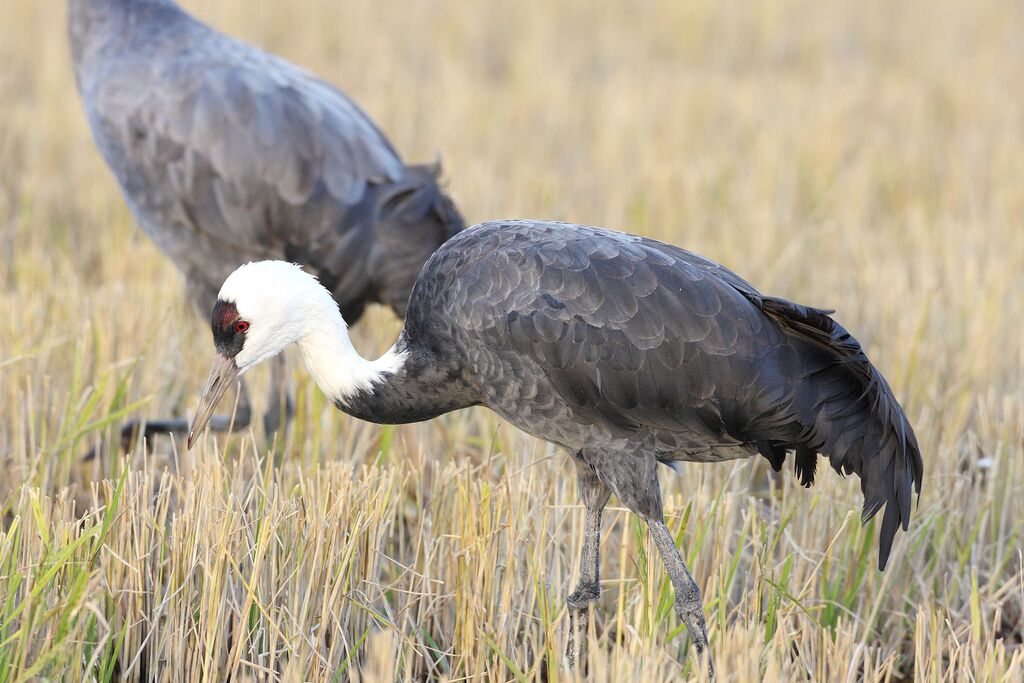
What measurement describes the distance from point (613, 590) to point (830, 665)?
2.82 ft

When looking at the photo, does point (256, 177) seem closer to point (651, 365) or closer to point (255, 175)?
point (255, 175)

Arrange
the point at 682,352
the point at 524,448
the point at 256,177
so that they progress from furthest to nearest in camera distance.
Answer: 1. the point at 256,177
2. the point at 524,448
3. the point at 682,352

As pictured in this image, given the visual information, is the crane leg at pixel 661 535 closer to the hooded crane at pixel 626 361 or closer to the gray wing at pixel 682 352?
the hooded crane at pixel 626 361

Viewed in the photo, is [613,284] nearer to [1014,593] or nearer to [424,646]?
[424,646]

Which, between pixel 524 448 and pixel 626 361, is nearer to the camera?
pixel 626 361

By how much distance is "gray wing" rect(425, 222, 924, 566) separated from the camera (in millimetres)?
3324

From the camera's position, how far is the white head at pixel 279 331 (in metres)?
3.48

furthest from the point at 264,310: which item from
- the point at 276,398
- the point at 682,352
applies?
the point at 276,398

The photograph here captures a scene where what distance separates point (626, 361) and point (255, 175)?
239cm

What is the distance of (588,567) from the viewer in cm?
357

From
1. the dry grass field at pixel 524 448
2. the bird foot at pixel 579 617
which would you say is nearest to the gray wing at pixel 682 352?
the dry grass field at pixel 524 448

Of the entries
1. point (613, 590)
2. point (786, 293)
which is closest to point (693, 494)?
point (613, 590)

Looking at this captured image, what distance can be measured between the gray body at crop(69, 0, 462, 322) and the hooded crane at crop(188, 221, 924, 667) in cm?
150

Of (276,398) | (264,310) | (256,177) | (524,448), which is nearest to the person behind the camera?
(264,310)
